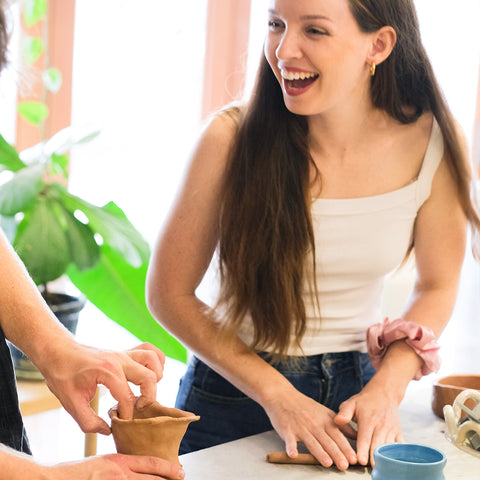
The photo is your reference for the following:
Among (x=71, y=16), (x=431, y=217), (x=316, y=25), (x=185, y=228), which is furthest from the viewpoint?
(x=71, y=16)

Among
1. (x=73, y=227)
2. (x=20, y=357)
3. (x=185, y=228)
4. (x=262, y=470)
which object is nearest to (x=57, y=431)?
(x=20, y=357)

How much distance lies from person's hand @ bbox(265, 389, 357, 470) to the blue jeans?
0.57 ft

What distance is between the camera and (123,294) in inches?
88.3

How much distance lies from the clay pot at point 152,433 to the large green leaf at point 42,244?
3.62 ft

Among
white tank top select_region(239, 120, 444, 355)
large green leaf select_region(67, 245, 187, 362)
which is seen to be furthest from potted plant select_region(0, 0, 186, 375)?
white tank top select_region(239, 120, 444, 355)

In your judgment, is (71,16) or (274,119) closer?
(274,119)

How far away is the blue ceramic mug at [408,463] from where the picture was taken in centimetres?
105

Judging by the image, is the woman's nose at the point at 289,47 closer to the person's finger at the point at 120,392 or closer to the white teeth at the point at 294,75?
the white teeth at the point at 294,75

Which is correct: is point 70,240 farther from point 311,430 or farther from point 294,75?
point 311,430

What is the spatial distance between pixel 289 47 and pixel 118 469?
836 mm

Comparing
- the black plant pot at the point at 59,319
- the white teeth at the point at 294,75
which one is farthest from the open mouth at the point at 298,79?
the black plant pot at the point at 59,319

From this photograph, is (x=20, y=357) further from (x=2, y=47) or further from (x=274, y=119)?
(x=2, y=47)

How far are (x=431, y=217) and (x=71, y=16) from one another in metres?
1.59

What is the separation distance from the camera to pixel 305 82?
1.51 meters
